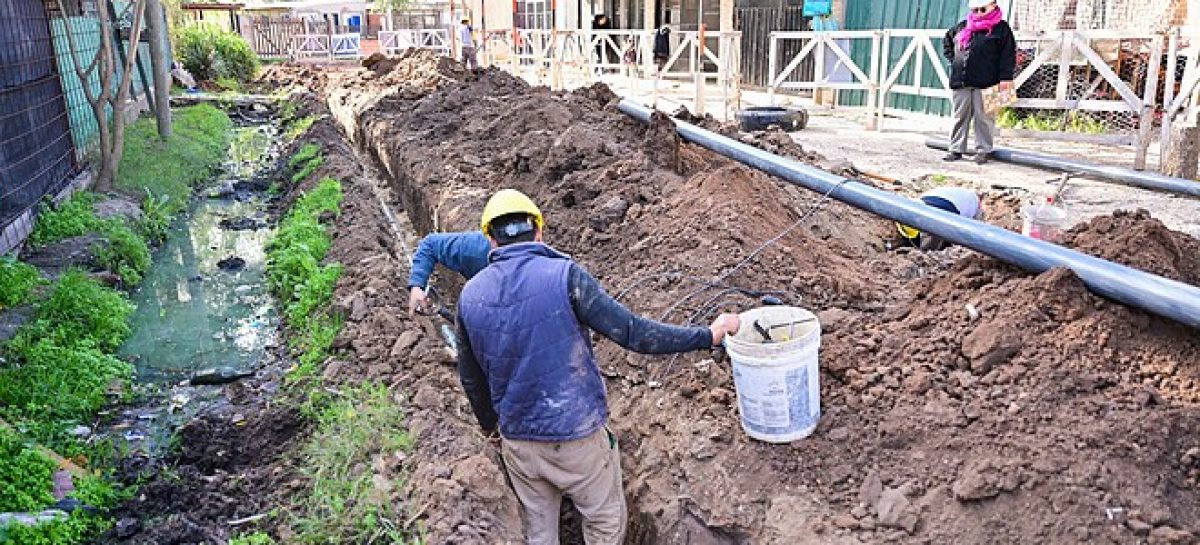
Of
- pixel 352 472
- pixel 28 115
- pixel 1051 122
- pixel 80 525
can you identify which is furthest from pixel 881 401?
pixel 1051 122

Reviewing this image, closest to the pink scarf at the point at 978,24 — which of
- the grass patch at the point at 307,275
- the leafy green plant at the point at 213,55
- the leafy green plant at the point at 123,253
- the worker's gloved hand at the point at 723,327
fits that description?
the grass patch at the point at 307,275

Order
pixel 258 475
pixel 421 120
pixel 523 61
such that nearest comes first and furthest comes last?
pixel 258 475 < pixel 421 120 < pixel 523 61

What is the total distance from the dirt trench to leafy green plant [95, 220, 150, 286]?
3.58 meters

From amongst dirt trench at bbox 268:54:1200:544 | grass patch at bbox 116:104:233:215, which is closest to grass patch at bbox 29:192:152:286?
grass patch at bbox 116:104:233:215

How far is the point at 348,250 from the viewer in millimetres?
8398

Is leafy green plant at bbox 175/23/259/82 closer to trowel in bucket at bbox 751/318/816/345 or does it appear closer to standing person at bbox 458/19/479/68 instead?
standing person at bbox 458/19/479/68

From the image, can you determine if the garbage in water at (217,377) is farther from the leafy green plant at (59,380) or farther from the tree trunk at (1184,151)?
the tree trunk at (1184,151)

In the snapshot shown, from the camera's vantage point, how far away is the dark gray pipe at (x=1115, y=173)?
7496 millimetres

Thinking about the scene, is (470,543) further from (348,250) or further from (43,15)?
(43,15)

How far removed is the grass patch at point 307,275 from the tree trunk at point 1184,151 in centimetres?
862

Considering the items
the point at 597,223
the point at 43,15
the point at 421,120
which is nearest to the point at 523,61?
the point at 421,120

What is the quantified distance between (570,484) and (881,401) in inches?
59.1

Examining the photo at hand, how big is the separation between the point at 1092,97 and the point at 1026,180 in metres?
3.96

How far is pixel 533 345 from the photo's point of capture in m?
3.67
